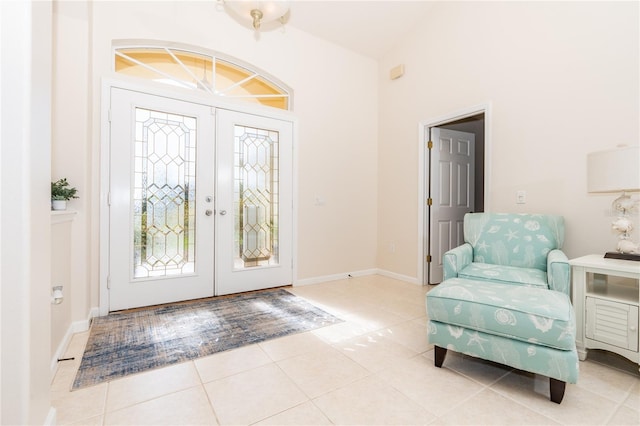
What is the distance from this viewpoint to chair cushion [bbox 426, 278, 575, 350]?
1.43 metres

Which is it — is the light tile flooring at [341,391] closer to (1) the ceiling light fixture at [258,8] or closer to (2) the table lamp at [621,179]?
(2) the table lamp at [621,179]

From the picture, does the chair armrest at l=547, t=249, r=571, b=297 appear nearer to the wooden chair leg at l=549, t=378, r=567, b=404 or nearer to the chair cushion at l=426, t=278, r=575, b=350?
the chair cushion at l=426, t=278, r=575, b=350

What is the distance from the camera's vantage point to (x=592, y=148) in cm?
237

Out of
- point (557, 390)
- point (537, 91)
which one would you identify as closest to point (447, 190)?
point (537, 91)

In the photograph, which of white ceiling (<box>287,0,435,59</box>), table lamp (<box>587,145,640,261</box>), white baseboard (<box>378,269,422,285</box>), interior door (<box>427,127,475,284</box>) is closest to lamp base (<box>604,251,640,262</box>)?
table lamp (<box>587,145,640,261</box>)

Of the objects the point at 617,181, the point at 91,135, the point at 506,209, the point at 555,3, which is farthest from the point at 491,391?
the point at 91,135

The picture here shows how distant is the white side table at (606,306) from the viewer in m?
1.73

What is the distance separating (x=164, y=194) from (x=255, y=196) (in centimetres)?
93

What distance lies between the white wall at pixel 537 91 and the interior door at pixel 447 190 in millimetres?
223

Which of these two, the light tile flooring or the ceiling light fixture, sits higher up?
the ceiling light fixture

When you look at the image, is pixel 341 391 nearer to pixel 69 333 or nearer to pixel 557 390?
pixel 557 390

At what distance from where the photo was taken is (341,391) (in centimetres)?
158

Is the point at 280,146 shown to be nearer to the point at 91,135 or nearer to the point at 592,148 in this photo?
the point at 91,135

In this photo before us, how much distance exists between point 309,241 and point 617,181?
2850mm
